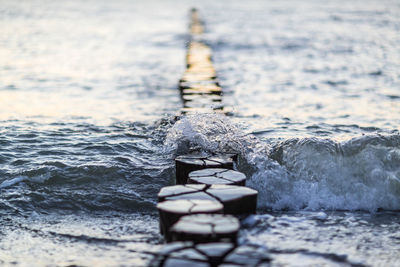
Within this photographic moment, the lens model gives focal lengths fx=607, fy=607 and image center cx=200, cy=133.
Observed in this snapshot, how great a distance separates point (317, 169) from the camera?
18.4ft

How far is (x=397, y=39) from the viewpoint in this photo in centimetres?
1778

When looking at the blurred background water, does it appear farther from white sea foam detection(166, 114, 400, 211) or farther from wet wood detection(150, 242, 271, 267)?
wet wood detection(150, 242, 271, 267)

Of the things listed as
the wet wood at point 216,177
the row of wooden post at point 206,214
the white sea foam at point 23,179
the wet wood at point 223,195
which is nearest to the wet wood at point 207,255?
the row of wooden post at point 206,214

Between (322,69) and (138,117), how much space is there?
5663 mm

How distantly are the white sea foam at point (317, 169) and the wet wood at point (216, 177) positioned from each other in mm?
633

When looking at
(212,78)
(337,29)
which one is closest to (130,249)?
(212,78)

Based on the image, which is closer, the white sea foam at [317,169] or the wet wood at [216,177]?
the wet wood at [216,177]

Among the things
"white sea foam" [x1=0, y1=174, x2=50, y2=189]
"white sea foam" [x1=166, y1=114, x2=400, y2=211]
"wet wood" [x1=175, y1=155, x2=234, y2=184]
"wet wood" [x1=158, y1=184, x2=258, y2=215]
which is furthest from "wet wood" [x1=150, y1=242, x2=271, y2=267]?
"white sea foam" [x1=0, y1=174, x2=50, y2=189]

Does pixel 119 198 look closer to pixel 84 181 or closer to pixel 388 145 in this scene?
pixel 84 181

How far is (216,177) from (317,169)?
1.43 m

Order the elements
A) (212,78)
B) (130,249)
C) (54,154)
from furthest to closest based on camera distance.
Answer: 1. (212,78)
2. (54,154)
3. (130,249)

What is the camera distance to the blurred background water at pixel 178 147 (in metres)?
4.26

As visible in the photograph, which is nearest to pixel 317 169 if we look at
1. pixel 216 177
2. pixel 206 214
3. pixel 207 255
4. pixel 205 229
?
pixel 216 177

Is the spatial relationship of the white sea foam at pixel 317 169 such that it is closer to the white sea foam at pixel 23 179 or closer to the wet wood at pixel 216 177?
the wet wood at pixel 216 177
